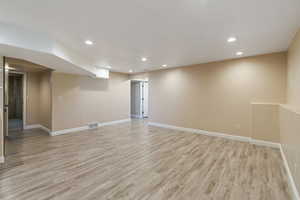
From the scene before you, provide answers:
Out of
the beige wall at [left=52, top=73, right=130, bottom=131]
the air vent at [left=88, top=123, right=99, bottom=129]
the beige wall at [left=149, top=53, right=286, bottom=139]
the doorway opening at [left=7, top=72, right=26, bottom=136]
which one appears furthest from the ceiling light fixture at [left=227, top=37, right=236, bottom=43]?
the doorway opening at [left=7, top=72, right=26, bottom=136]

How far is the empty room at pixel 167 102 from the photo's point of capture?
6.37ft

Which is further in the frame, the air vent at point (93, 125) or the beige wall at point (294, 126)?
the air vent at point (93, 125)

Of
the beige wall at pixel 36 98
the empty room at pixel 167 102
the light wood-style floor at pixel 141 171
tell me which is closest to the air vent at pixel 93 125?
the empty room at pixel 167 102

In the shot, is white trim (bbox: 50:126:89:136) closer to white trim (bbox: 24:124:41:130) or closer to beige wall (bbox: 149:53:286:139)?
white trim (bbox: 24:124:41:130)

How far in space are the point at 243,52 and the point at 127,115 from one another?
562 cm

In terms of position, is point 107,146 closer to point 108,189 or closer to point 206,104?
point 108,189

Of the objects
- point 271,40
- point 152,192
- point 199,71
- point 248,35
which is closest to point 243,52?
point 271,40

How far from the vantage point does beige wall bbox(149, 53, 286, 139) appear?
387cm

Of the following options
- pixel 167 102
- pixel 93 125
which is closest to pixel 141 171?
pixel 167 102

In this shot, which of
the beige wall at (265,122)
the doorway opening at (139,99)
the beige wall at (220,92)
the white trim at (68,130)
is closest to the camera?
the beige wall at (265,122)

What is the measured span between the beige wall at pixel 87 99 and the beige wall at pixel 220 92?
189cm

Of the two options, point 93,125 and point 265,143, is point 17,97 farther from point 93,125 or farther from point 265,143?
point 265,143

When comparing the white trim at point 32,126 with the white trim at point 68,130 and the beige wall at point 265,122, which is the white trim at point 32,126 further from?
the beige wall at point 265,122

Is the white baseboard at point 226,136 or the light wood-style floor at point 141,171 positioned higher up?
the white baseboard at point 226,136
